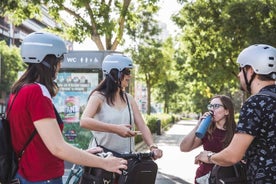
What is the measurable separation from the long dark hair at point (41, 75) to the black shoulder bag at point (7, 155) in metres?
0.22

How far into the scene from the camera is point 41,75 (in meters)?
2.80

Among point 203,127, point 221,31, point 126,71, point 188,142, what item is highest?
point 221,31

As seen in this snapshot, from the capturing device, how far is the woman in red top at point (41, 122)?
104 inches

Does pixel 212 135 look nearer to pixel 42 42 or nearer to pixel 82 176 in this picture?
pixel 82 176

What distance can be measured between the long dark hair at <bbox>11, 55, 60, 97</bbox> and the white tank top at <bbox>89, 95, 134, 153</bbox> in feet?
3.91

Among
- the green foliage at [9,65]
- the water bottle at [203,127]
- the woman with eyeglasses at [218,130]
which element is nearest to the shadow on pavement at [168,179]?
the woman with eyeglasses at [218,130]

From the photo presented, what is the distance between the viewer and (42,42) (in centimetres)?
285

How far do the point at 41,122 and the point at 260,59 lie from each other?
1385 millimetres

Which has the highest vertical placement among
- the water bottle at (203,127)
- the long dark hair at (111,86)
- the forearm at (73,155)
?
the long dark hair at (111,86)

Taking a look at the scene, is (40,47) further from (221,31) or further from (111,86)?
(221,31)

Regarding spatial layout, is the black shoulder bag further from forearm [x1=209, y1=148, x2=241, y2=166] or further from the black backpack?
the black backpack

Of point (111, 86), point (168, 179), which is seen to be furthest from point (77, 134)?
point (111, 86)

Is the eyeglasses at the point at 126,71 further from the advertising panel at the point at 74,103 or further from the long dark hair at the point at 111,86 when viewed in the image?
the advertising panel at the point at 74,103

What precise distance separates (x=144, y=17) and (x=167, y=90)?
27.0 metres
